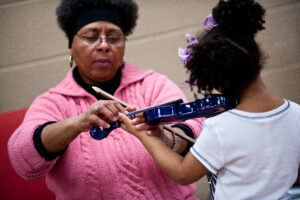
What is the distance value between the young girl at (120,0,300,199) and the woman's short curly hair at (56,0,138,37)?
22.6 inches

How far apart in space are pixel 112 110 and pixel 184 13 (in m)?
1.27

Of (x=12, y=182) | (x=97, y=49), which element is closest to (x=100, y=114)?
(x=97, y=49)

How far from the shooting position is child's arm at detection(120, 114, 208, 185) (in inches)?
30.1

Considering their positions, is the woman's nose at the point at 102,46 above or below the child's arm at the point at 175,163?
above

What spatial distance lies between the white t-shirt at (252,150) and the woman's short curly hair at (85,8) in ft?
2.41

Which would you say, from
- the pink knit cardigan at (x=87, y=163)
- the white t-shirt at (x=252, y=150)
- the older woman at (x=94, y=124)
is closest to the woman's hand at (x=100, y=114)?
the older woman at (x=94, y=124)

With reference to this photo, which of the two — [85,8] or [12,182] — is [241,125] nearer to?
[85,8]

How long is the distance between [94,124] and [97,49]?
381 mm

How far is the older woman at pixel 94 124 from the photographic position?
3.27 ft

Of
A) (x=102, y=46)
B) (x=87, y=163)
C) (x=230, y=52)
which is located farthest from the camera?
(x=102, y=46)

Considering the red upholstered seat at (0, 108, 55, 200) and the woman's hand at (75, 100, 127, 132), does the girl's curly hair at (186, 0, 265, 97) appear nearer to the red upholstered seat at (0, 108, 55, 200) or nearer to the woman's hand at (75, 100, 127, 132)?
the woman's hand at (75, 100, 127, 132)

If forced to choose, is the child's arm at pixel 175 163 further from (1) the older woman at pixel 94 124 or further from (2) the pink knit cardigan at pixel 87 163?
(2) the pink knit cardigan at pixel 87 163

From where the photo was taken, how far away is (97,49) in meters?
1.17

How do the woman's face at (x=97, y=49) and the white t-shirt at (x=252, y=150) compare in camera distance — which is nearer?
the white t-shirt at (x=252, y=150)
